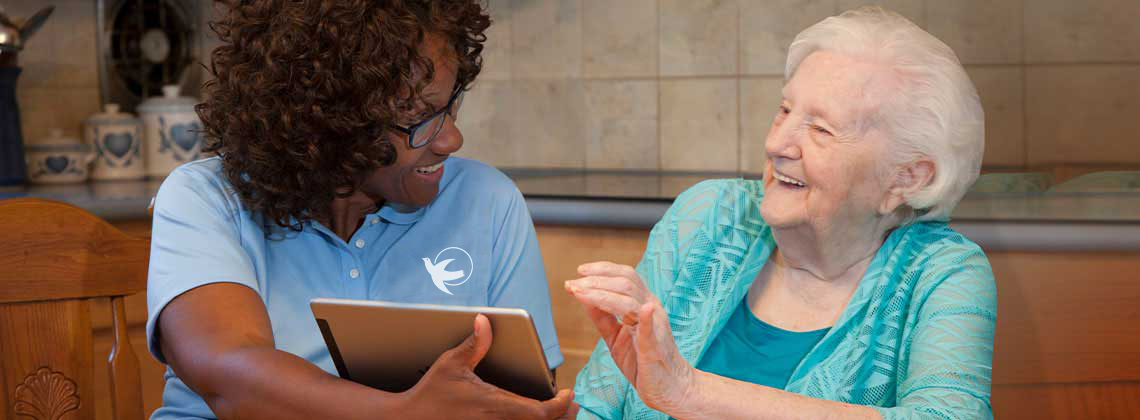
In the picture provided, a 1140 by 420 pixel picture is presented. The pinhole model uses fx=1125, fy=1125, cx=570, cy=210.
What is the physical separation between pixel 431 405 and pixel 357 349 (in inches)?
3.7

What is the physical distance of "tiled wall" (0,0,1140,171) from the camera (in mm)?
1800

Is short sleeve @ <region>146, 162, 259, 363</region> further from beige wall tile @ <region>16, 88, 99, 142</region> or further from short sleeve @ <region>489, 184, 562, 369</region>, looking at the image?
beige wall tile @ <region>16, 88, 99, 142</region>

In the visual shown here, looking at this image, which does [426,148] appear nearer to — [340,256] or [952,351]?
[340,256]

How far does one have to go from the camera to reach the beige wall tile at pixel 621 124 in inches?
92.7

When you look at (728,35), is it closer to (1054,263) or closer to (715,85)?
(715,85)

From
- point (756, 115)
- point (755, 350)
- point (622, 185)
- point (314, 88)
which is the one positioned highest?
point (314, 88)

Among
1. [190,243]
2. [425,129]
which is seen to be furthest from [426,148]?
[190,243]

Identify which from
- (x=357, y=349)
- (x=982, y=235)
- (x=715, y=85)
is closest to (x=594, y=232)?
(x=715, y=85)

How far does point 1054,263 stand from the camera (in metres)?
1.60

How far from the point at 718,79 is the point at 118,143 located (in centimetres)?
134

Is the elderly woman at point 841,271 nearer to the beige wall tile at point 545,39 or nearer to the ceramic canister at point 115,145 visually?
the beige wall tile at point 545,39

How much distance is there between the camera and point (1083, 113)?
1.75 m

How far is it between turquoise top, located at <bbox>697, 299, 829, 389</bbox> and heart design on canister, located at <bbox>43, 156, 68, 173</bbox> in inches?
64.9

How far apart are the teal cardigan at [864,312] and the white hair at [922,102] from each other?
0.25 feet
